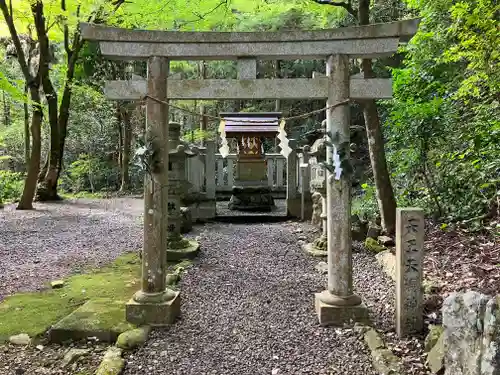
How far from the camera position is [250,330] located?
3965mm

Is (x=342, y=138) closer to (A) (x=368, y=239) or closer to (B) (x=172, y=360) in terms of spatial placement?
(B) (x=172, y=360)

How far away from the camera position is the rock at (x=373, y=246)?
666 cm

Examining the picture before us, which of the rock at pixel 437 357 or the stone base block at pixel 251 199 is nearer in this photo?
the rock at pixel 437 357

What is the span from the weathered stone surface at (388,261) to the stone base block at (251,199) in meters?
4.79

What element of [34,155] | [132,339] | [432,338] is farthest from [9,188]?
[432,338]

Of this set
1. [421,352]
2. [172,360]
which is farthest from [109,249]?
[421,352]

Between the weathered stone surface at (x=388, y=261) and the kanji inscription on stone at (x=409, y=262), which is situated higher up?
the kanji inscription on stone at (x=409, y=262)

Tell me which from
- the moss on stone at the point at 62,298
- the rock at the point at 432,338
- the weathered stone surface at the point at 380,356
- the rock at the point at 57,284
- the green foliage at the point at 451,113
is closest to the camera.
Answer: the weathered stone surface at the point at 380,356

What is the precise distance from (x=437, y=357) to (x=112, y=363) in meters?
2.45

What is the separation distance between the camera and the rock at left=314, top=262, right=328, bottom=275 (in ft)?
19.3

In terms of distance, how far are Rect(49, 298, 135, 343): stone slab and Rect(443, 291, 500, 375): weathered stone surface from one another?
273 cm

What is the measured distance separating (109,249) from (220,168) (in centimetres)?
518

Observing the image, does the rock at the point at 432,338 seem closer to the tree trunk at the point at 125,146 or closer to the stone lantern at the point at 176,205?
the stone lantern at the point at 176,205

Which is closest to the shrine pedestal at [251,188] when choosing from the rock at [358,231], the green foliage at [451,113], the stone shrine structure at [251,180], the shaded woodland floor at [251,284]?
the stone shrine structure at [251,180]
